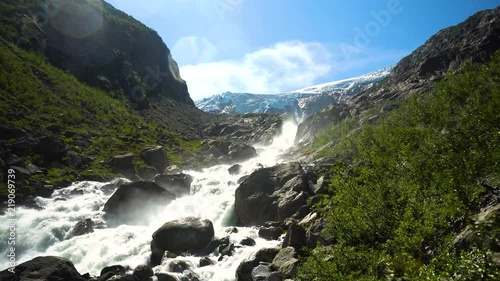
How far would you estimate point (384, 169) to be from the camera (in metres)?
32.8

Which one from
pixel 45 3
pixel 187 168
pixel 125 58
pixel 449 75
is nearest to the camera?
pixel 449 75

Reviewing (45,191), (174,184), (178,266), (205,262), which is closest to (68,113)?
(45,191)

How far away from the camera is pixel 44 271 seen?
29438mm

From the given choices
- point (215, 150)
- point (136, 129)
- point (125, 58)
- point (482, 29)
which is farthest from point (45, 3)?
point (482, 29)

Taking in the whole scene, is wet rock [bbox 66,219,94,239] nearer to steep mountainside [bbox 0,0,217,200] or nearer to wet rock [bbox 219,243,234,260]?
steep mountainside [bbox 0,0,217,200]

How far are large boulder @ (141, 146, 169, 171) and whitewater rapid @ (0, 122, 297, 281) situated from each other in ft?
72.7

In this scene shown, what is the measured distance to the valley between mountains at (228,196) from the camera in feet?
65.7

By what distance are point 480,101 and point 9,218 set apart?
76049 millimetres

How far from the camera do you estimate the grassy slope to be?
7950cm

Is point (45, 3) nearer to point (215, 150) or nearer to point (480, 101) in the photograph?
point (215, 150)

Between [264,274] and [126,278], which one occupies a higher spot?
[126,278]

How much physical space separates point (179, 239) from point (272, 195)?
18598 millimetres

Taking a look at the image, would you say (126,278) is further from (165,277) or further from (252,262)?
(252,262)

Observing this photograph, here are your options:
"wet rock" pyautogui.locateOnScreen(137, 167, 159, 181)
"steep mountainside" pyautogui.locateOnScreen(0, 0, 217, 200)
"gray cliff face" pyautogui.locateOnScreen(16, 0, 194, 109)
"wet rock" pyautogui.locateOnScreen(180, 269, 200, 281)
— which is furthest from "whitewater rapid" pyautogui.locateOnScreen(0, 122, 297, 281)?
"gray cliff face" pyautogui.locateOnScreen(16, 0, 194, 109)
